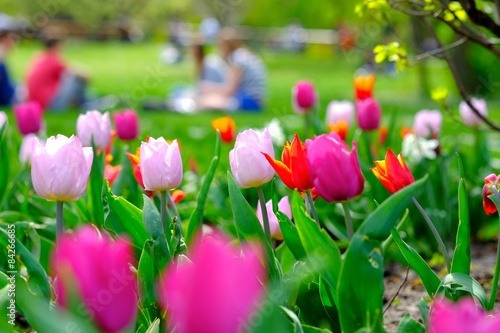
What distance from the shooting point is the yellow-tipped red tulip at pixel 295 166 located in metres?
1.62

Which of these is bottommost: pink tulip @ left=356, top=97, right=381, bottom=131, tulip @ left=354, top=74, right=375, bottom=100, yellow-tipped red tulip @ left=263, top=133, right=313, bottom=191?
tulip @ left=354, top=74, right=375, bottom=100

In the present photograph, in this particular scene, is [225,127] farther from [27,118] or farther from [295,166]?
[295,166]

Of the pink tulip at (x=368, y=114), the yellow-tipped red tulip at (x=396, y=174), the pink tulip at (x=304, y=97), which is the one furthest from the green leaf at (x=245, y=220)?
the pink tulip at (x=304, y=97)

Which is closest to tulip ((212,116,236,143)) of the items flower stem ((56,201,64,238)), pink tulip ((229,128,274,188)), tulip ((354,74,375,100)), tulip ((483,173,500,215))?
tulip ((354,74,375,100))

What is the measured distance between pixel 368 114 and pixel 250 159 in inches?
53.2

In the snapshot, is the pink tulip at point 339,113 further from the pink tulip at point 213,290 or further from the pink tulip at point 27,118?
the pink tulip at point 213,290

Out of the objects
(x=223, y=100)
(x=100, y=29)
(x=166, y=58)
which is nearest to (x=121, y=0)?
(x=166, y=58)

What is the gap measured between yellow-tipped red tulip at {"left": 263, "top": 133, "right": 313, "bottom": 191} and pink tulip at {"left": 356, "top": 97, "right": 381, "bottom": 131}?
4.61 ft

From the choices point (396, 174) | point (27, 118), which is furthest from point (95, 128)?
point (396, 174)

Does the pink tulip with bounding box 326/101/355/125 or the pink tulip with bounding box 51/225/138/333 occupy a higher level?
the pink tulip with bounding box 51/225/138/333

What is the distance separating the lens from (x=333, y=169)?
1449 mm

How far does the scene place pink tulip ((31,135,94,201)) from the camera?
1.65m

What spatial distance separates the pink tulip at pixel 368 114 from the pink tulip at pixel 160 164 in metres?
1.39

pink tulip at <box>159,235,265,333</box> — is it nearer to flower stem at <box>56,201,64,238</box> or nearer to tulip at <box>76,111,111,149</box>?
flower stem at <box>56,201,64,238</box>
